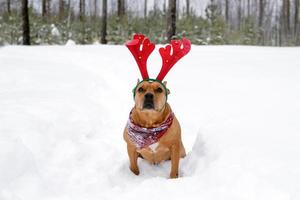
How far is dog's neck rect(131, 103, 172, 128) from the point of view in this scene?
3.10 meters

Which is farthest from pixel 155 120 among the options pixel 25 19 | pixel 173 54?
pixel 25 19

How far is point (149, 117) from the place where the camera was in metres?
3.12

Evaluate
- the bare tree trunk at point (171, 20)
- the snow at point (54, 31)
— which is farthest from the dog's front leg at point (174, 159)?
the snow at point (54, 31)

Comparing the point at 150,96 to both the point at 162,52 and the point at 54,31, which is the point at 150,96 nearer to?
the point at 162,52

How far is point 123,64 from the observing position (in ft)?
26.0

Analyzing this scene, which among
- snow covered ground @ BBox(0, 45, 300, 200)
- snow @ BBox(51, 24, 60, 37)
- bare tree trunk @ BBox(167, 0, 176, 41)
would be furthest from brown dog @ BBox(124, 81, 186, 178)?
snow @ BBox(51, 24, 60, 37)

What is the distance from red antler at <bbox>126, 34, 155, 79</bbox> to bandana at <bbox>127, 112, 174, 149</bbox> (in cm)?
45

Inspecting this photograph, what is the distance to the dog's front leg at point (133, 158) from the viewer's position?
3321 millimetres

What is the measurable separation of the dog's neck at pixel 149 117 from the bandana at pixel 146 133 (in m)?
0.03

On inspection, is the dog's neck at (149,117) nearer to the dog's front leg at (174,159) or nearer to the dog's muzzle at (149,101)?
the dog's muzzle at (149,101)

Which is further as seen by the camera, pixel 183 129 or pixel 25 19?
pixel 25 19

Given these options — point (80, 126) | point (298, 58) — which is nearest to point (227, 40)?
point (298, 58)

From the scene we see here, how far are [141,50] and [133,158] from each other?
944mm

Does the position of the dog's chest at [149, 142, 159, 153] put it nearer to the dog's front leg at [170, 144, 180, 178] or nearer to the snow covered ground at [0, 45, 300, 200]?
the dog's front leg at [170, 144, 180, 178]
